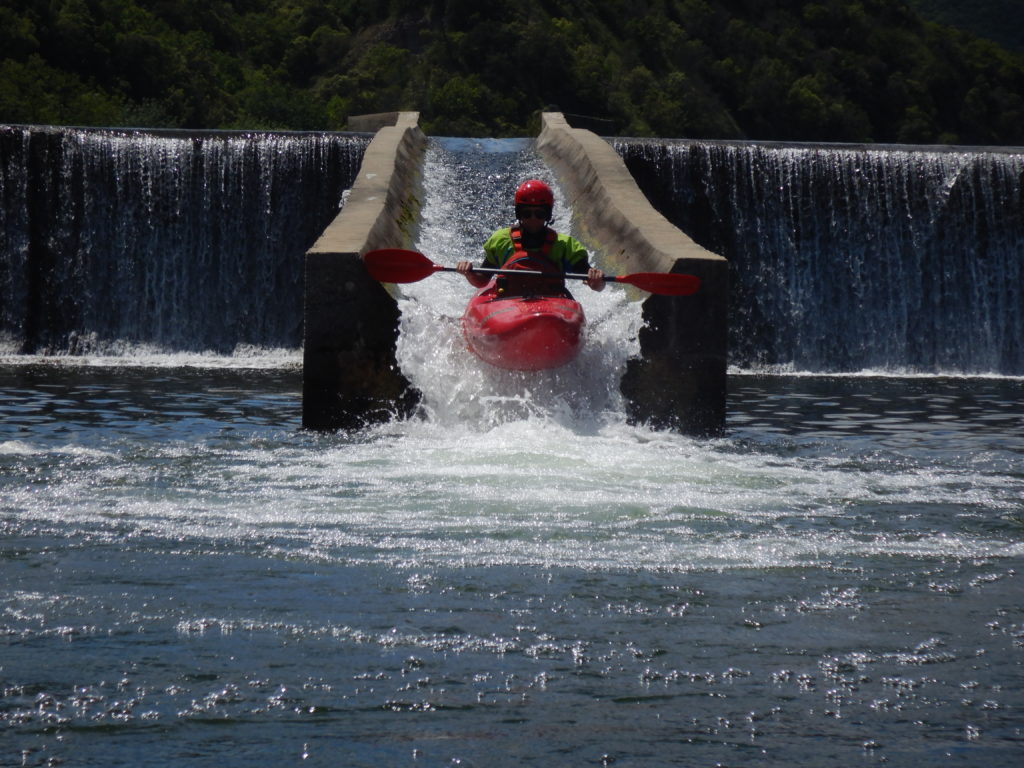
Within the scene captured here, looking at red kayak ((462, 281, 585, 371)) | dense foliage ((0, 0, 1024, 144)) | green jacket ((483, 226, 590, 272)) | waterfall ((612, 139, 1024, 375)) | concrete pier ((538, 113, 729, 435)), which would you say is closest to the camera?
red kayak ((462, 281, 585, 371))

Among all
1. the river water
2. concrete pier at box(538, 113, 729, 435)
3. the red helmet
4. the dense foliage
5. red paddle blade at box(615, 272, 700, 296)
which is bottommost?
the river water

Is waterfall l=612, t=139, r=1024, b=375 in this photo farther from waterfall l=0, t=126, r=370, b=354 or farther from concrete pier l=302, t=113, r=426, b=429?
concrete pier l=302, t=113, r=426, b=429

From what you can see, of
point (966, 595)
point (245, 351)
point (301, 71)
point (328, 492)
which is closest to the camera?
point (966, 595)

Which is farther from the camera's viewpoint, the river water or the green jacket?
the green jacket

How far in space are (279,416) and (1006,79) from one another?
6743cm

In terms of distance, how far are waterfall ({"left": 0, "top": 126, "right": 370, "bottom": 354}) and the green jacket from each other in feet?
29.4

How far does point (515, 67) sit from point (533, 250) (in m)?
44.9

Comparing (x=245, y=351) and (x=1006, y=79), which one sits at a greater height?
(x=1006, y=79)

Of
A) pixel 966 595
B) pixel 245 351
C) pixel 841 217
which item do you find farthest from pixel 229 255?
pixel 966 595

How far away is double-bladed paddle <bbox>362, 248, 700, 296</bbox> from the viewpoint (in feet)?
34.6

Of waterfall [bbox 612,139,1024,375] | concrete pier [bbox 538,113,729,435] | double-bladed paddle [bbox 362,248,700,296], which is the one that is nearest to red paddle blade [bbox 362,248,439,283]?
double-bladed paddle [bbox 362,248,700,296]

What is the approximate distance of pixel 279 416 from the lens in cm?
1190

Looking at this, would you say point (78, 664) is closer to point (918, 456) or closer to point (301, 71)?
point (918, 456)

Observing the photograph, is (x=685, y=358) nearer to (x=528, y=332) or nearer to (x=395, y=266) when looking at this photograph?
(x=528, y=332)
